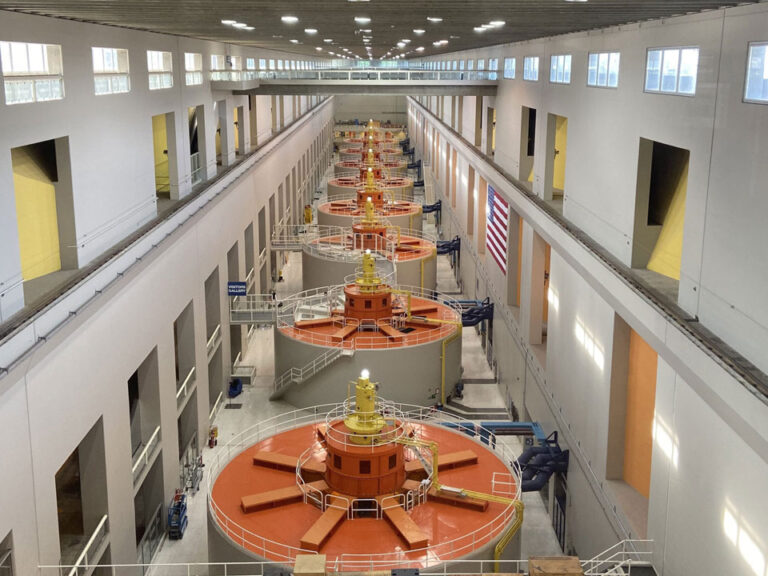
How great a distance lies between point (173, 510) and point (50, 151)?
644 cm

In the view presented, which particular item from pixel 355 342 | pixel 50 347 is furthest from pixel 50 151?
pixel 355 342

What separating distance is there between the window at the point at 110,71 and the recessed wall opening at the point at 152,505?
6480 millimetres

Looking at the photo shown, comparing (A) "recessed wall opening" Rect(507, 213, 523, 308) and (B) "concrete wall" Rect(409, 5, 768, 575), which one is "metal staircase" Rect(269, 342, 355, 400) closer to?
(B) "concrete wall" Rect(409, 5, 768, 575)

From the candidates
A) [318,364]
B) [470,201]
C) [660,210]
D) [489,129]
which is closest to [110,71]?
[318,364]

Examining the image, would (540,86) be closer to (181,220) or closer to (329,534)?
(181,220)

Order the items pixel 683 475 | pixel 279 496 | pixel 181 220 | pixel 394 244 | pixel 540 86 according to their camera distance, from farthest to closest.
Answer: pixel 394 244, pixel 540 86, pixel 181 220, pixel 279 496, pixel 683 475

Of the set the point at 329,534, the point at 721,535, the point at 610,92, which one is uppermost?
the point at 610,92

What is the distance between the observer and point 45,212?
505 inches

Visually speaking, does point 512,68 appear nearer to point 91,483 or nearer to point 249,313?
point 249,313

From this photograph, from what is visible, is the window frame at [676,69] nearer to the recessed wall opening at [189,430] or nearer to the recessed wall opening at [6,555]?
the recessed wall opening at [6,555]

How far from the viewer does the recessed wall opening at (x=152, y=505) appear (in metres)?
14.9

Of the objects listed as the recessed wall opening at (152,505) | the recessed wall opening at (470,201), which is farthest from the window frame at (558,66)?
the recessed wall opening at (470,201)

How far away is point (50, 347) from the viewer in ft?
33.9

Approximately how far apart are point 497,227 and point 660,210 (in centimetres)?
1098
